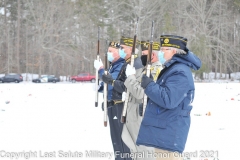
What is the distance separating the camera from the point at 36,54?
5459 centimetres

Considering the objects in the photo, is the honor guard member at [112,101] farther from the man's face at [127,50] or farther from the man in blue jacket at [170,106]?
the man in blue jacket at [170,106]

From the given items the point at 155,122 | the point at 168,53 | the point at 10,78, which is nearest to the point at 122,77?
the point at 168,53

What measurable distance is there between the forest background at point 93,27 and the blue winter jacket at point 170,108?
37983 mm

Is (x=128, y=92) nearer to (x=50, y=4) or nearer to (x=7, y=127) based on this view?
(x=7, y=127)

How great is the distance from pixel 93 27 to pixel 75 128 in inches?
1748

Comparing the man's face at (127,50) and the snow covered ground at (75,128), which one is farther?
the snow covered ground at (75,128)

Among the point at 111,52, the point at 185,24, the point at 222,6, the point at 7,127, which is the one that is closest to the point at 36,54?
the point at 185,24

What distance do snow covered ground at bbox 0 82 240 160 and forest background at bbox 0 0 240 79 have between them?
29.9 metres

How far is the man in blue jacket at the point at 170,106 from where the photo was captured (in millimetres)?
3801

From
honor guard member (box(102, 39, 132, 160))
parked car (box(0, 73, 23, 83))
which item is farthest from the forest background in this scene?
honor guard member (box(102, 39, 132, 160))

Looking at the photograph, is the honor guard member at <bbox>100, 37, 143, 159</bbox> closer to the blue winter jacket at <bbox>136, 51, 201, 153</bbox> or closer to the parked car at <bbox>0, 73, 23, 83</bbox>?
the blue winter jacket at <bbox>136, 51, 201, 153</bbox>

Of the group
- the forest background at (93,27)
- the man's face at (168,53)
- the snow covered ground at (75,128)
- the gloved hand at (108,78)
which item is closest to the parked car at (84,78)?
the forest background at (93,27)

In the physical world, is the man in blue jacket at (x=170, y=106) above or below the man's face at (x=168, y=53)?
below

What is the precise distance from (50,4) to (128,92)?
4752cm
